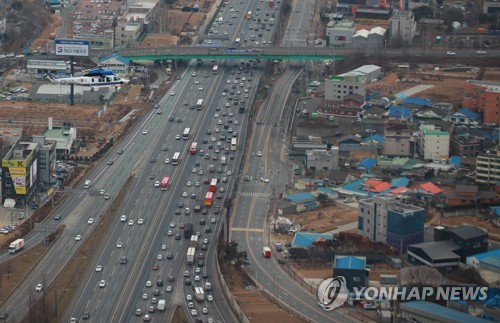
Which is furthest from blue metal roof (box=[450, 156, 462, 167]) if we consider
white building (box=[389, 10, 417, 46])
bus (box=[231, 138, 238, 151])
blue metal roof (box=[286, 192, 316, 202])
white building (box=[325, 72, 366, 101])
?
white building (box=[389, 10, 417, 46])

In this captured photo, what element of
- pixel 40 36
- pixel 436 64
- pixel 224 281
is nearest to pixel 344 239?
pixel 224 281

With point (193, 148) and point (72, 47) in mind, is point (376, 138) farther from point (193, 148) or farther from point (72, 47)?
point (72, 47)

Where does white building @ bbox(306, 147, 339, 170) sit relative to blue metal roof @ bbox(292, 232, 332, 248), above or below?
above

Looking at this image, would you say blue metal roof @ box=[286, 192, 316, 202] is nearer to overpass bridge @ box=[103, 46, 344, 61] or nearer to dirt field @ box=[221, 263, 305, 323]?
dirt field @ box=[221, 263, 305, 323]

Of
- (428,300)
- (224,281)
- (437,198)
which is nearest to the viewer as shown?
(428,300)

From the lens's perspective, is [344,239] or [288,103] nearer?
[344,239]

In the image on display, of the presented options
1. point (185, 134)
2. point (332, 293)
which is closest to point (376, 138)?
point (185, 134)

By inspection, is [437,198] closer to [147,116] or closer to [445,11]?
[147,116]
